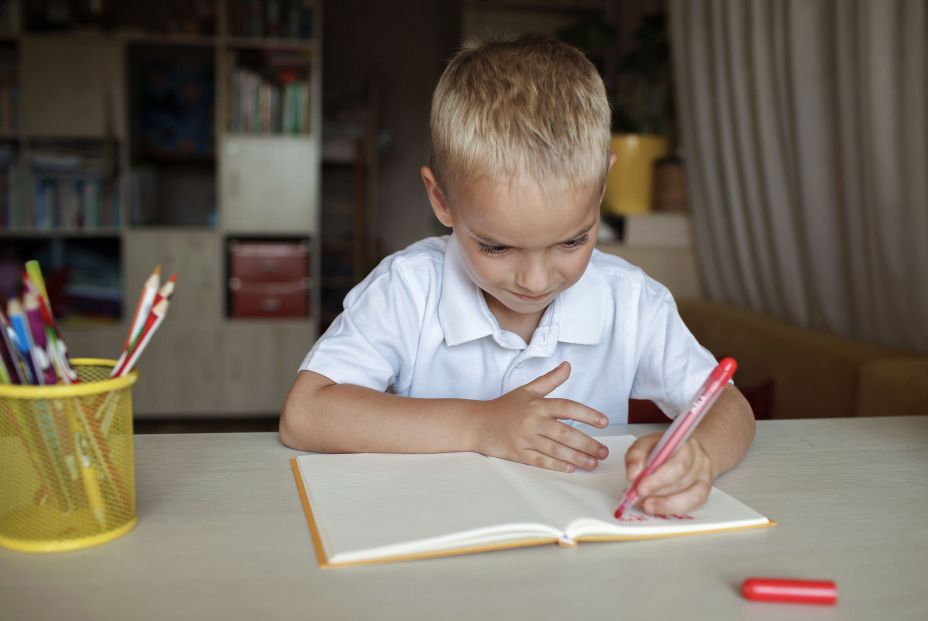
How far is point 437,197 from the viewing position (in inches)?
38.4

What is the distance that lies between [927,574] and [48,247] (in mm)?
3752

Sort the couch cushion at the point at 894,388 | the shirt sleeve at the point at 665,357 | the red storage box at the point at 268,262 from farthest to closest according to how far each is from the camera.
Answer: the red storage box at the point at 268,262
the couch cushion at the point at 894,388
the shirt sleeve at the point at 665,357

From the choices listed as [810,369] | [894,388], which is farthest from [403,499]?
[810,369]

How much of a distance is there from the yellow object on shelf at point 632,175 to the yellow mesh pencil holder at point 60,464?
8.49 feet

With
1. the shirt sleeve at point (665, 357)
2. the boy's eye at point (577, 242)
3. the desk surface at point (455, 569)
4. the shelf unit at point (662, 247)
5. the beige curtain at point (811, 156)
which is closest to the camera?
the desk surface at point (455, 569)

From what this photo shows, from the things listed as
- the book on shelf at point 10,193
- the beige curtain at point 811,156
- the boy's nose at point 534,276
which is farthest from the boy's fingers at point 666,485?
the book on shelf at point 10,193

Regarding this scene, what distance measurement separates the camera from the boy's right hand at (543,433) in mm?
777

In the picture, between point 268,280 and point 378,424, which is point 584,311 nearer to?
point 378,424

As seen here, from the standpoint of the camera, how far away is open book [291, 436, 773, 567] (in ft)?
1.96

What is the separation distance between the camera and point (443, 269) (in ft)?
3.54

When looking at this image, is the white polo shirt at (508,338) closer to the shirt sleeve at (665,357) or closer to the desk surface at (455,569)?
the shirt sleeve at (665,357)

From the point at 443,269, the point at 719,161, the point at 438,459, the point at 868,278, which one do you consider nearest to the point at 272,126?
the point at 719,161

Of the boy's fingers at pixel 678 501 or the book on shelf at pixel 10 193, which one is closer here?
the boy's fingers at pixel 678 501

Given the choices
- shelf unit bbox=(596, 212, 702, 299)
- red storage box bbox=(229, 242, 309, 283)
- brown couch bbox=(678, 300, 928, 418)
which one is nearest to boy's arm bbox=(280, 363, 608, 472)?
brown couch bbox=(678, 300, 928, 418)
